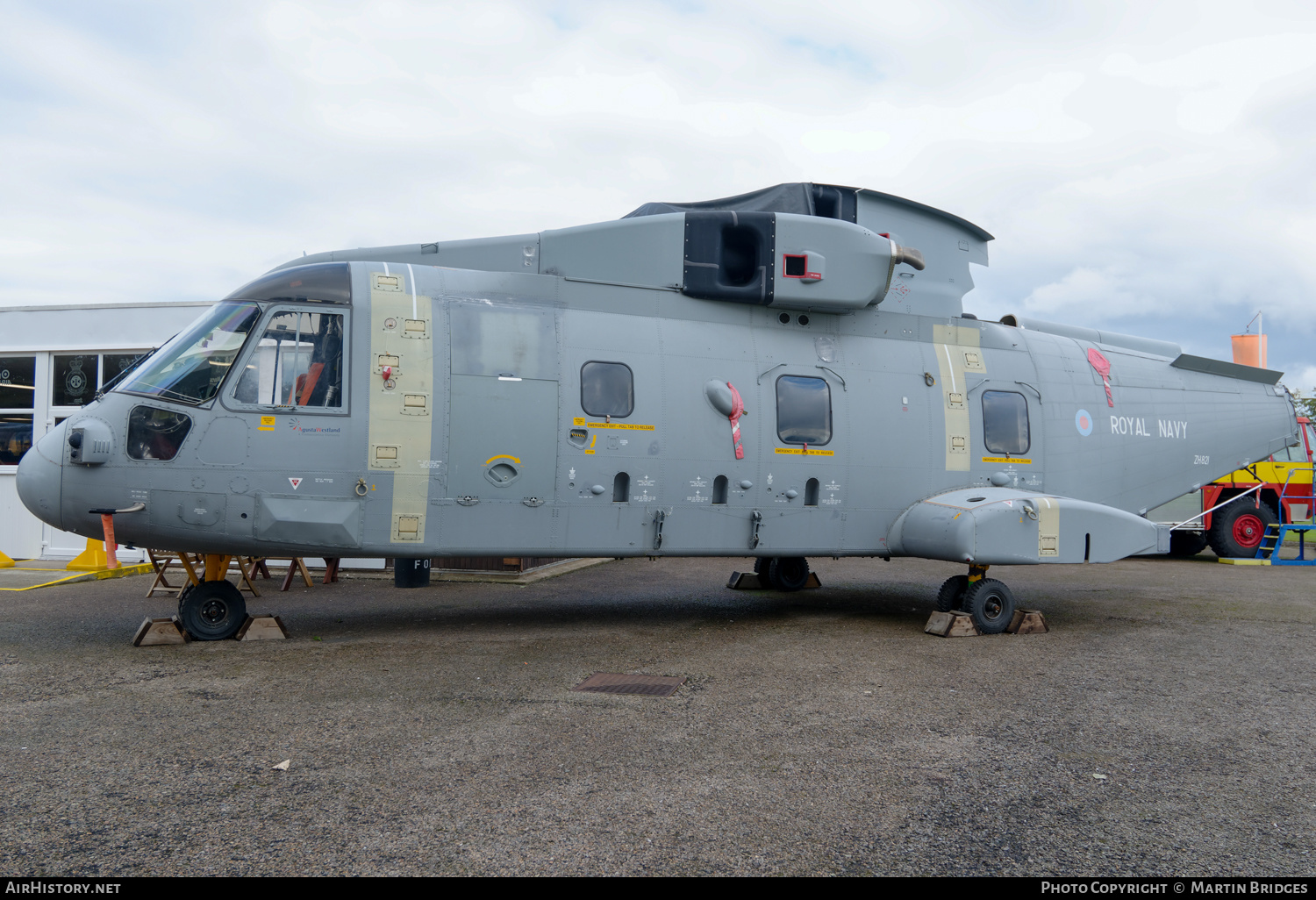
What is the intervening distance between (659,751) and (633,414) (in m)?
3.82

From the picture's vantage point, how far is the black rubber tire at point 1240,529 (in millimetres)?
16469

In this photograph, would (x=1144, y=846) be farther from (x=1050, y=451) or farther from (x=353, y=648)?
(x=1050, y=451)

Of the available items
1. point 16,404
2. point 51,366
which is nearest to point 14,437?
point 16,404

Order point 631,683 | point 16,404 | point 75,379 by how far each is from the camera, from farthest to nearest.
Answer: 1. point 16,404
2. point 75,379
3. point 631,683

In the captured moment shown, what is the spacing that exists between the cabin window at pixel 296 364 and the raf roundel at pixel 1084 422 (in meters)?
8.11

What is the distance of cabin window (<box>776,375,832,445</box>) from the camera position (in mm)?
8422

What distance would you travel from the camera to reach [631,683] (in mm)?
6145

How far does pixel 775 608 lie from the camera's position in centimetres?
1004

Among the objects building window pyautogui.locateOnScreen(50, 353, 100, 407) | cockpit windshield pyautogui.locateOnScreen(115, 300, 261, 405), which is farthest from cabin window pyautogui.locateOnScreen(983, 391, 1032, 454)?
building window pyautogui.locateOnScreen(50, 353, 100, 407)

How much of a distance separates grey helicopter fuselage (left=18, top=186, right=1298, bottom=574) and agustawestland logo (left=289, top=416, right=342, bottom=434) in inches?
1.0

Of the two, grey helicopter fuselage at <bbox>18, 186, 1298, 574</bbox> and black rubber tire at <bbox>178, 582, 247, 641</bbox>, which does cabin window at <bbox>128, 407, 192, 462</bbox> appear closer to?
grey helicopter fuselage at <bbox>18, 186, 1298, 574</bbox>

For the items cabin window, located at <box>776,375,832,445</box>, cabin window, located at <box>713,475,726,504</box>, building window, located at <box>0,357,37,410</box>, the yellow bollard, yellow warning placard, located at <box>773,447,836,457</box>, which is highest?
building window, located at <box>0,357,37,410</box>

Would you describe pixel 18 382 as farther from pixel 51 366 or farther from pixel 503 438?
pixel 503 438

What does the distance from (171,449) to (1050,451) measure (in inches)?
351
